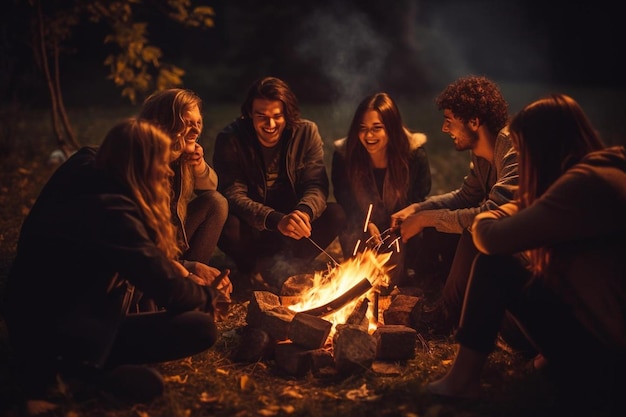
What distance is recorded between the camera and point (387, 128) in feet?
19.6

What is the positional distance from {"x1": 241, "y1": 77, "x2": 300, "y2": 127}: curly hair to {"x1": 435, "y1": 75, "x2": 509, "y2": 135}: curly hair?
4.50ft

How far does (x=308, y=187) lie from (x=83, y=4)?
5799mm

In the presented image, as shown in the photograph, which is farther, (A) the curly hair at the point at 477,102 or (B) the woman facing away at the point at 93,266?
(A) the curly hair at the point at 477,102

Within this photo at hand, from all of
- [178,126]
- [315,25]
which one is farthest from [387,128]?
[315,25]

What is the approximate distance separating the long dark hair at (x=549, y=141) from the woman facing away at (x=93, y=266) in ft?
6.16

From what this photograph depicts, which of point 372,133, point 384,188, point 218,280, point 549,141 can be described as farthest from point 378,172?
point 549,141

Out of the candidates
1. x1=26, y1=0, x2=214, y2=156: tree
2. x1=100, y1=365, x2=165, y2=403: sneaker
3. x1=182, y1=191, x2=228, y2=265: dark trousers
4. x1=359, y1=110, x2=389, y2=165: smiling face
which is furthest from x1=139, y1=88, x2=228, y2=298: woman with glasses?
x1=26, y1=0, x2=214, y2=156: tree

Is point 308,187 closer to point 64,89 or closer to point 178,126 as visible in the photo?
point 178,126

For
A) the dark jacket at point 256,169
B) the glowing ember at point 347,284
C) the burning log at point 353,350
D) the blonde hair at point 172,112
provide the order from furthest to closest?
the dark jacket at point 256,169 < the glowing ember at point 347,284 < the blonde hair at point 172,112 < the burning log at point 353,350

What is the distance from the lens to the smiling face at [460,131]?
5.34m

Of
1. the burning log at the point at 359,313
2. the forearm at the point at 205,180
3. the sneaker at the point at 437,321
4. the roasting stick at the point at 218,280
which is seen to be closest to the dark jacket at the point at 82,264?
the roasting stick at the point at 218,280

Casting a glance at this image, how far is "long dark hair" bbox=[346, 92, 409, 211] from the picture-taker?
6020 millimetres

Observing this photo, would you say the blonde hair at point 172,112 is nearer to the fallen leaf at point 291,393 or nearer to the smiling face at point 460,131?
the fallen leaf at point 291,393

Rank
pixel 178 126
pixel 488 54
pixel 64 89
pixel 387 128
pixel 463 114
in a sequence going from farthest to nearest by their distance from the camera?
pixel 488 54
pixel 64 89
pixel 387 128
pixel 463 114
pixel 178 126
